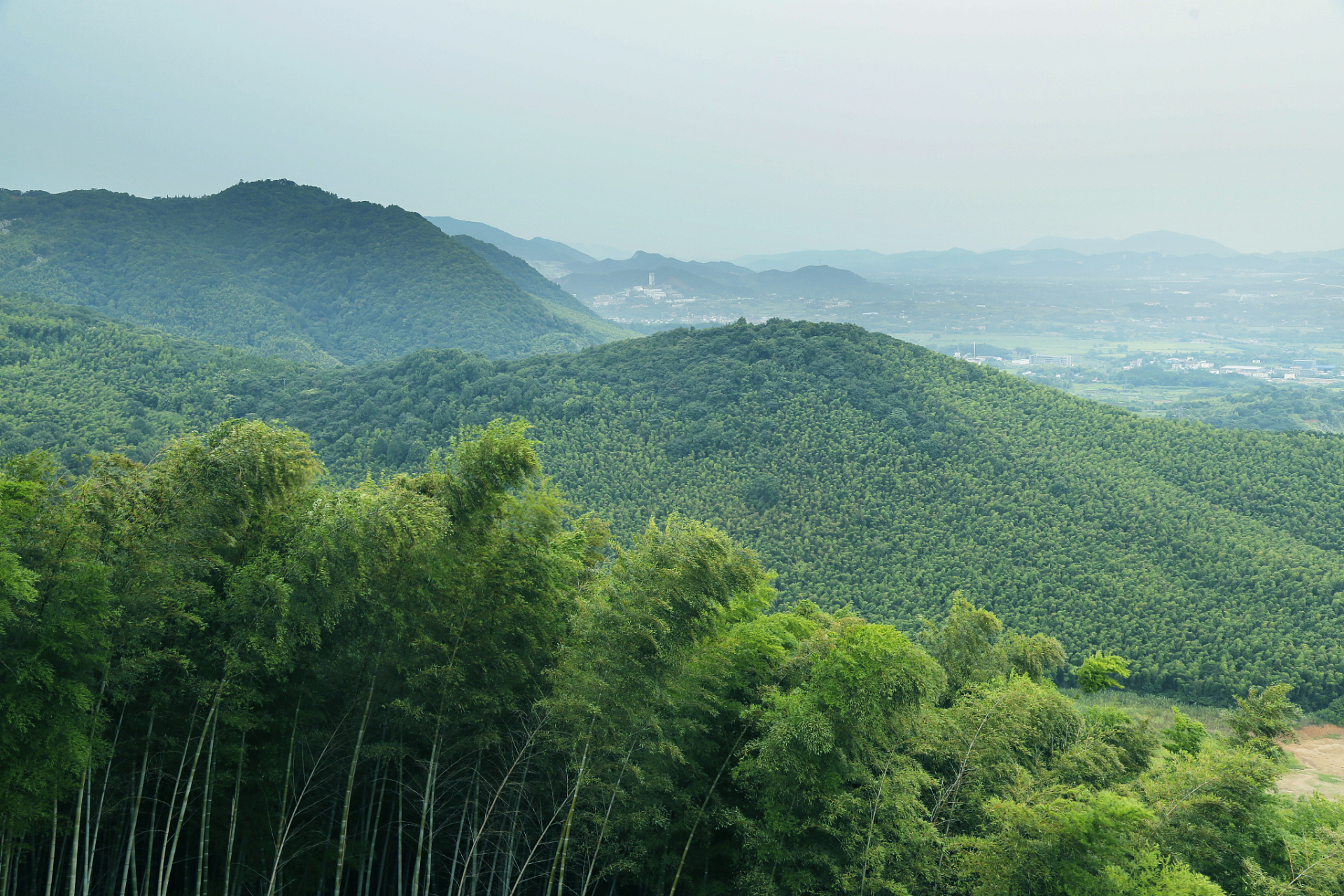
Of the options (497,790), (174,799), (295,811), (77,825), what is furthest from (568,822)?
(77,825)

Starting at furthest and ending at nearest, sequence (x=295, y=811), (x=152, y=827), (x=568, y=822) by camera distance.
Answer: (x=295, y=811) < (x=152, y=827) < (x=568, y=822)

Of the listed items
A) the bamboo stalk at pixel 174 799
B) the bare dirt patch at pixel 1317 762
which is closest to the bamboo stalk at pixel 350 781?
the bamboo stalk at pixel 174 799

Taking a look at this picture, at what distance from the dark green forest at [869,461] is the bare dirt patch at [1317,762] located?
2.32m

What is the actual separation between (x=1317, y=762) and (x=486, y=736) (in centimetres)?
3657

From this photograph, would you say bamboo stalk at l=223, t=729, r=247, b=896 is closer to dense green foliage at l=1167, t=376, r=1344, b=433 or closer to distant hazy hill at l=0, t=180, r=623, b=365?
distant hazy hill at l=0, t=180, r=623, b=365

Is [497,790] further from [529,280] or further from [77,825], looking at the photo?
[529,280]

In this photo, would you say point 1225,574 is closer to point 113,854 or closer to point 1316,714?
point 1316,714

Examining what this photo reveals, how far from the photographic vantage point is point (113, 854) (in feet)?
39.4

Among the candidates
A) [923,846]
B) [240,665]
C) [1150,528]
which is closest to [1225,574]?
[1150,528]

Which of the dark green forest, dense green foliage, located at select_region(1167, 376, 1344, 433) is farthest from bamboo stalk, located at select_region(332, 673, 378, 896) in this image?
dense green foliage, located at select_region(1167, 376, 1344, 433)

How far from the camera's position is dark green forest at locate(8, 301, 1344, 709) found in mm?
38438

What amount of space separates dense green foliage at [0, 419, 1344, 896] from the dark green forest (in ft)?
74.6

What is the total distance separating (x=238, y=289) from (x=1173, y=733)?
5902 inches

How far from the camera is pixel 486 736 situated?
11.9 meters
